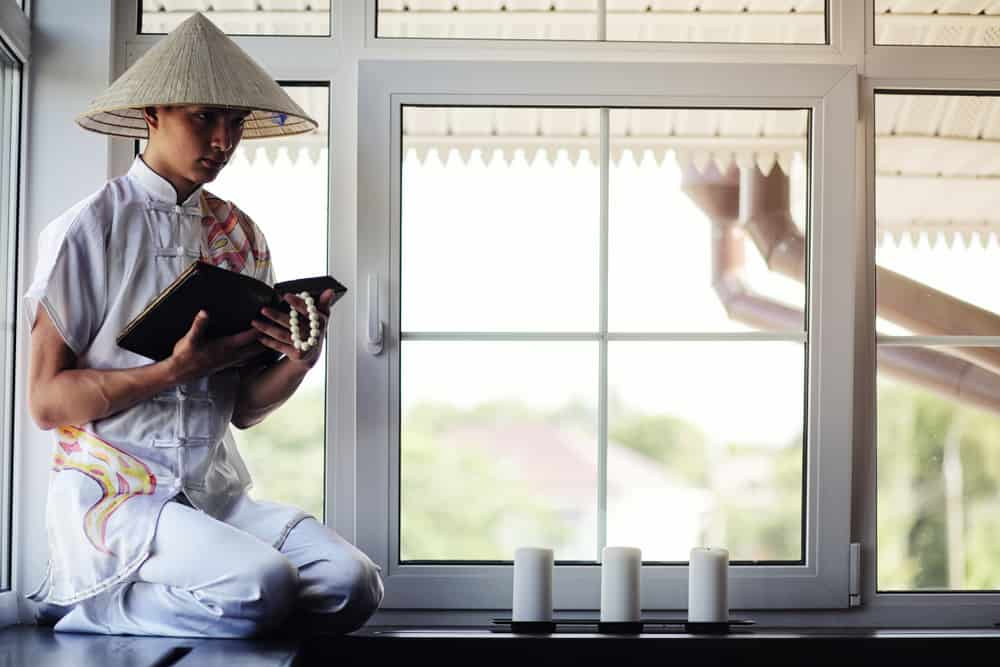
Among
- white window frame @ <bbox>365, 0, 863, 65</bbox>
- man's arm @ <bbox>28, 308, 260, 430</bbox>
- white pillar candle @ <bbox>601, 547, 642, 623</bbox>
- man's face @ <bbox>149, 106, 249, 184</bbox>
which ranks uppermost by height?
white window frame @ <bbox>365, 0, 863, 65</bbox>

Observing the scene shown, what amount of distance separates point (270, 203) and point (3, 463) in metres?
0.82

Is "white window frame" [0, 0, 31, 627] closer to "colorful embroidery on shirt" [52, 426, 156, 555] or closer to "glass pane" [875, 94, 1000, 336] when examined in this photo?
"colorful embroidery on shirt" [52, 426, 156, 555]

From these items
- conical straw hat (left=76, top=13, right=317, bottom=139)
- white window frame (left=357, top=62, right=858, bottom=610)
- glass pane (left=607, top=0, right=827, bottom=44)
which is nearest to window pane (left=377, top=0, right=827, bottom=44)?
glass pane (left=607, top=0, right=827, bottom=44)

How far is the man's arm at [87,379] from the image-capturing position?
7.75 ft

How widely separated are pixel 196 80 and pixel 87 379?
0.59 m

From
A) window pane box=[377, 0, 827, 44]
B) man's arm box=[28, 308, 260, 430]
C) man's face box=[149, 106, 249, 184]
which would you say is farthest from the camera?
window pane box=[377, 0, 827, 44]

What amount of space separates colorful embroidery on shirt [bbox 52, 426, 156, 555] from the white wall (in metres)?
0.45

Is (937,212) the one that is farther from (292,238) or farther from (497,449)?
(292,238)

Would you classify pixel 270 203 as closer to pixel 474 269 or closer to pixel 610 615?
pixel 474 269

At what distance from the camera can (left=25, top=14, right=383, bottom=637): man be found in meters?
2.37

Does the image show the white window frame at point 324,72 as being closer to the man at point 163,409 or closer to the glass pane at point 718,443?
the man at point 163,409

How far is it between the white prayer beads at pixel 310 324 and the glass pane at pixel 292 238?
0.55 metres

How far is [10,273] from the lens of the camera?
2.82 meters

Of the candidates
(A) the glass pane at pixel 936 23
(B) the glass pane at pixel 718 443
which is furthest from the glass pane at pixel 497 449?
(A) the glass pane at pixel 936 23
